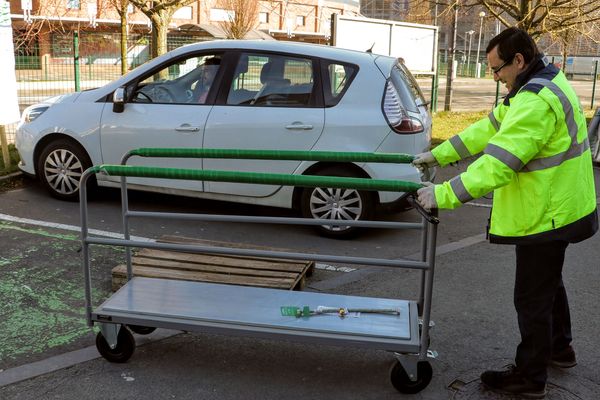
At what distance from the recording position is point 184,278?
4.83m

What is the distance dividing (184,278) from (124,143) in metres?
2.61

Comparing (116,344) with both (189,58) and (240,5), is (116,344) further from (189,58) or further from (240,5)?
(240,5)

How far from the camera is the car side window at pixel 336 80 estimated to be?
6504 millimetres

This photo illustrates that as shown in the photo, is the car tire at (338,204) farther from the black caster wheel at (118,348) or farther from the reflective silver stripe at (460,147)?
the black caster wheel at (118,348)

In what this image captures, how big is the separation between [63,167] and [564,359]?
5.48 meters

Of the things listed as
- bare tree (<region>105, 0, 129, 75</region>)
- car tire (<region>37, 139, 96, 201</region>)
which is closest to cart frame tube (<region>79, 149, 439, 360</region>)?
car tire (<region>37, 139, 96, 201</region>)

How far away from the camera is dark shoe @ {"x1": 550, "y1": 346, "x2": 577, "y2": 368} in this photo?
393cm

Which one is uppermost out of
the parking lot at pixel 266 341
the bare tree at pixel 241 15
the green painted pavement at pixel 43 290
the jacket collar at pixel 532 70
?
the bare tree at pixel 241 15

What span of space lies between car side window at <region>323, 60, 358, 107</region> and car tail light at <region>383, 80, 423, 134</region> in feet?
1.27

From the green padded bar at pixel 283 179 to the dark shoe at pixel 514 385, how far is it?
1.16 meters

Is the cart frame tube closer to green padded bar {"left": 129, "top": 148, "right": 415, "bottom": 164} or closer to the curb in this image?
green padded bar {"left": 129, "top": 148, "right": 415, "bottom": 164}

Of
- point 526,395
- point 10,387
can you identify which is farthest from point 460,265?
point 10,387

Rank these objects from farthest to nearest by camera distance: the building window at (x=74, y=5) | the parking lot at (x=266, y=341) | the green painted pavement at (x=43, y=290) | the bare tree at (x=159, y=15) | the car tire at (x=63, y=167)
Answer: the building window at (x=74, y=5)
the bare tree at (x=159, y=15)
the car tire at (x=63, y=167)
the green painted pavement at (x=43, y=290)
the parking lot at (x=266, y=341)

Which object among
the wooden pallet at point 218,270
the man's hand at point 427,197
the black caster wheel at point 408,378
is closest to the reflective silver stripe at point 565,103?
the man's hand at point 427,197
